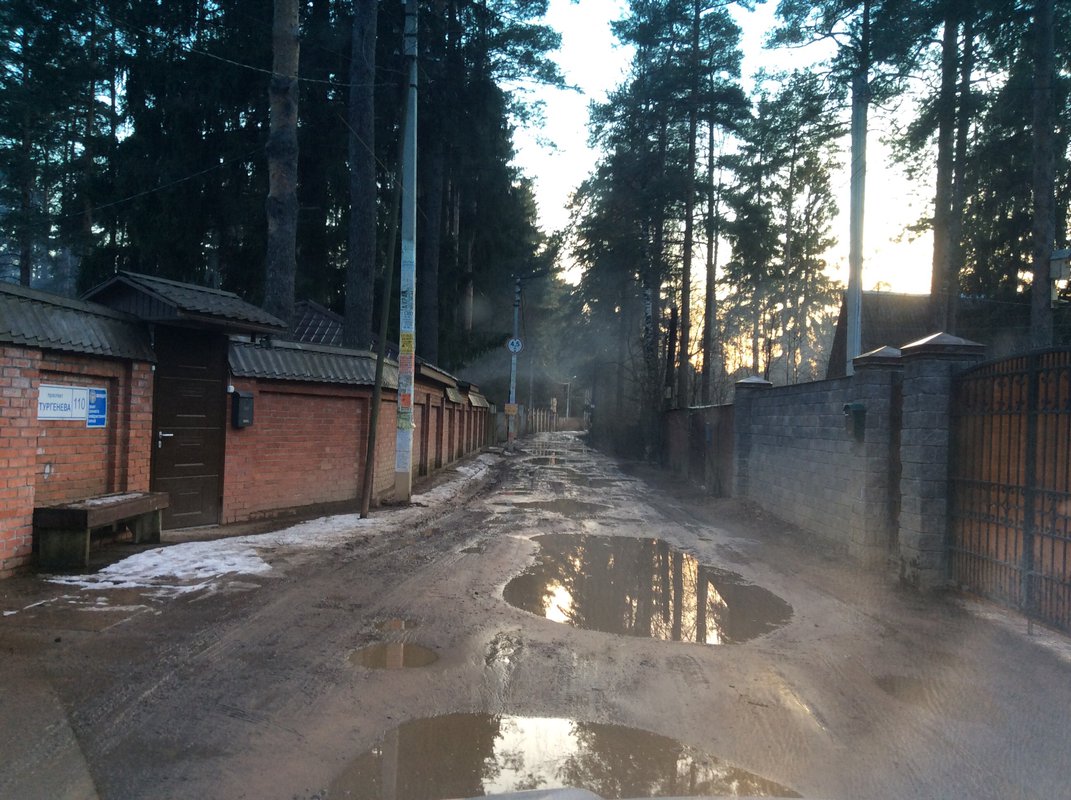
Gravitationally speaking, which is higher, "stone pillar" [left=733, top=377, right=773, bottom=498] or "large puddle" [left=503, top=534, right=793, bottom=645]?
"stone pillar" [left=733, top=377, right=773, bottom=498]

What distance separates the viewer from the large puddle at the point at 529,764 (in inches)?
134

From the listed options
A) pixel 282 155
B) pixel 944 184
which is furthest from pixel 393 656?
pixel 944 184

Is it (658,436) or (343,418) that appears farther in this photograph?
(658,436)

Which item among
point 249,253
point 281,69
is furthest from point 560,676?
point 249,253

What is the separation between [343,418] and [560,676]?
842 cm

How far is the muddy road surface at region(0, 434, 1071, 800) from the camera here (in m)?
3.51

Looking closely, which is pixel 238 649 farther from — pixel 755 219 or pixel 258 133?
pixel 755 219

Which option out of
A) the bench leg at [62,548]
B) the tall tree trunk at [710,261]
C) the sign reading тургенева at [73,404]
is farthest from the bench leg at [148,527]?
the tall tree trunk at [710,261]

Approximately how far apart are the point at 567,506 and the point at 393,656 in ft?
31.2

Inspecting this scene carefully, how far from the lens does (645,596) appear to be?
7363 millimetres

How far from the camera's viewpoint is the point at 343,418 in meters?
12.4

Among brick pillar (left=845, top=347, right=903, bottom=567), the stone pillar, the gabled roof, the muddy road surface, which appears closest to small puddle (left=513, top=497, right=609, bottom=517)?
the stone pillar

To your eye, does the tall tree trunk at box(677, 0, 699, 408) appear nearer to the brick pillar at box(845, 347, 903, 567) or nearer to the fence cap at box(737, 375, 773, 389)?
the fence cap at box(737, 375, 773, 389)

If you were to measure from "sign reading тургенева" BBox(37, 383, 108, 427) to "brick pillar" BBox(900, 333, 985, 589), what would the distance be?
8889mm
